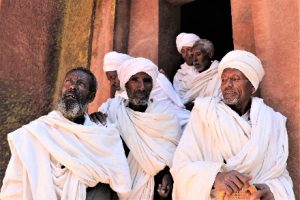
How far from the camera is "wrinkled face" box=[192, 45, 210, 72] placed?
442 cm

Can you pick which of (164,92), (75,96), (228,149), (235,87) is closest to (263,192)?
(228,149)

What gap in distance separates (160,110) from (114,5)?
2.18 metres

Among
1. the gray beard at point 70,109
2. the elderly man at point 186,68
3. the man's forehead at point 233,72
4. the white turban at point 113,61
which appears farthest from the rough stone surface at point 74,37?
the man's forehead at point 233,72

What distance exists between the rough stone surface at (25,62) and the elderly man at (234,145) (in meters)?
2.31

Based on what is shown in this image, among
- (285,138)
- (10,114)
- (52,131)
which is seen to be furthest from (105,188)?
(10,114)

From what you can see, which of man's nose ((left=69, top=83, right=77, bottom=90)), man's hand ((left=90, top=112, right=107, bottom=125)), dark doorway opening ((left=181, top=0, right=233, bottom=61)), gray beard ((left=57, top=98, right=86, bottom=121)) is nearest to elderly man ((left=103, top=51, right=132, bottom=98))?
man's hand ((left=90, top=112, right=107, bottom=125))

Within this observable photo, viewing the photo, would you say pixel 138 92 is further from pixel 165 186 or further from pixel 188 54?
pixel 188 54

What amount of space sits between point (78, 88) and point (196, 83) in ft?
4.70

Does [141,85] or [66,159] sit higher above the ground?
[141,85]

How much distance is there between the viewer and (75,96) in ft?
10.8

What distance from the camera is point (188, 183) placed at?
287 centimetres

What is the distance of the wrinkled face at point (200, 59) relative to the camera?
4.42 metres

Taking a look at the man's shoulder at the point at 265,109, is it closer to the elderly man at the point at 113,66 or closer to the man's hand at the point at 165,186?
the man's hand at the point at 165,186

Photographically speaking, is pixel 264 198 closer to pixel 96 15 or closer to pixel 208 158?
pixel 208 158
